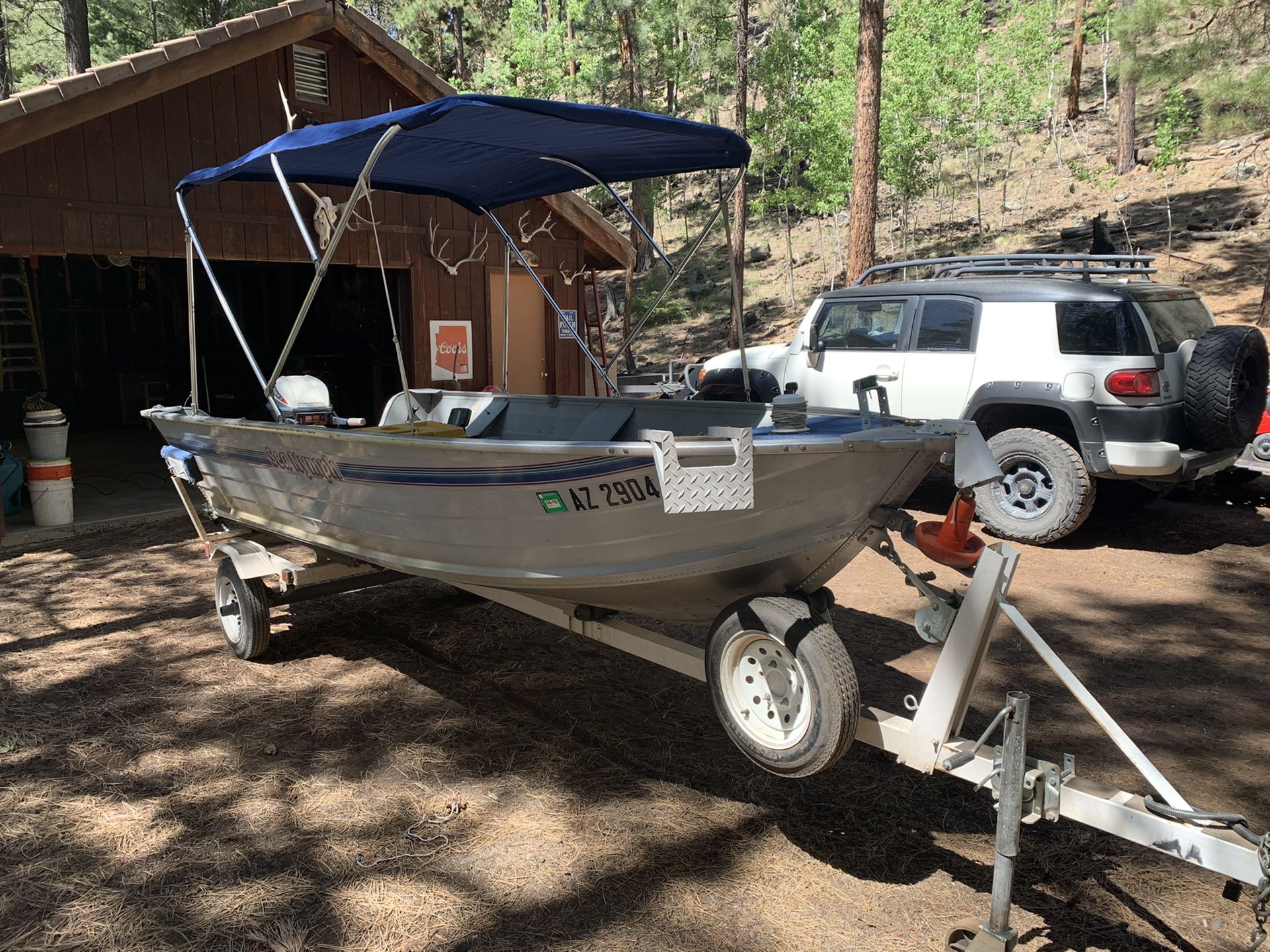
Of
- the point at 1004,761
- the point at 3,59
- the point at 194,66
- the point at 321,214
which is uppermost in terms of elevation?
the point at 3,59

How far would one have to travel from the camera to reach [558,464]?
11.0ft

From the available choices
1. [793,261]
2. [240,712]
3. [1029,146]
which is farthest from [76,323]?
[1029,146]

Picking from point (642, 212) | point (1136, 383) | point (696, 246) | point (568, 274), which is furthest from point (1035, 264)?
point (642, 212)

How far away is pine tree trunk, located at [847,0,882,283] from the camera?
13.1m

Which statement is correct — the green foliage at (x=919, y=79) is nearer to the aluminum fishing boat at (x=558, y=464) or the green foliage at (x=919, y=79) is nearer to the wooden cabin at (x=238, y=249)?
the wooden cabin at (x=238, y=249)

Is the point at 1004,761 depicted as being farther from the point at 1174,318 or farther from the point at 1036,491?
the point at 1174,318

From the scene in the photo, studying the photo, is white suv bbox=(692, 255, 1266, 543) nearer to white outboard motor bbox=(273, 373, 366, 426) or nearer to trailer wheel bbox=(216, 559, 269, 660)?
white outboard motor bbox=(273, 373, 366, 426)

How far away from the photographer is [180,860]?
11.0 ft

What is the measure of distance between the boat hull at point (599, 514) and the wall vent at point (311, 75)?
6.59 meters

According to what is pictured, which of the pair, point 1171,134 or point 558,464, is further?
point 1171,134

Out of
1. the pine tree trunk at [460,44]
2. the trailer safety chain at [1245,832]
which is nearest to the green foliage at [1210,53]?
the trailer safety chain at [1245,832]

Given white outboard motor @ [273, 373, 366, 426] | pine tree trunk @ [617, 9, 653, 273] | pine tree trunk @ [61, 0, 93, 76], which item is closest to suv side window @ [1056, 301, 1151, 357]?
white outboard motor @ [273, 373, 366, 426]

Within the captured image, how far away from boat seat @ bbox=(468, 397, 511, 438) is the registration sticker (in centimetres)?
264

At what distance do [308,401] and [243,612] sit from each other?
64.8 inches
